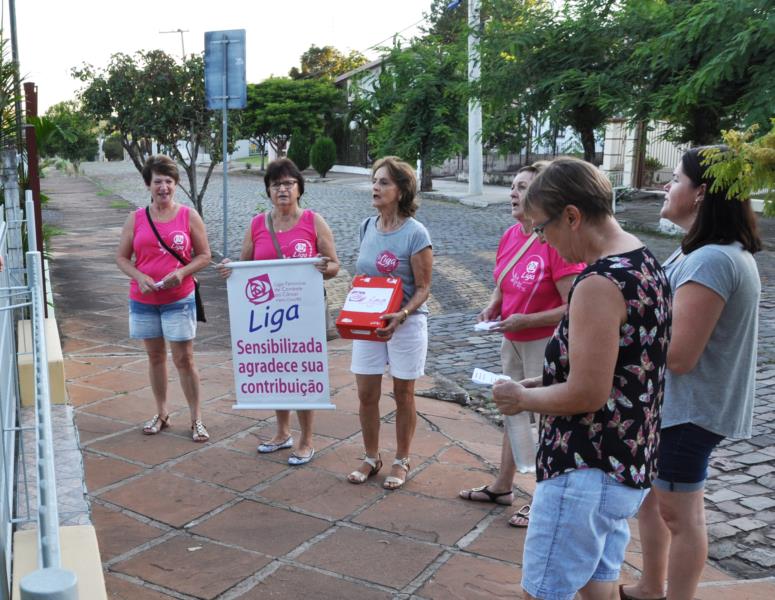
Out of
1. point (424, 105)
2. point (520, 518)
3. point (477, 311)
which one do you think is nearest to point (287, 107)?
point (424, 105)

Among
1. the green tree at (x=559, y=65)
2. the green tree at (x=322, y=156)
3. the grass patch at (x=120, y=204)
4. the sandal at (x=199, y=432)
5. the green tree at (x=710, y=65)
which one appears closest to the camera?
the sandal at (x=199, y=432)

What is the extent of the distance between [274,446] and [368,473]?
739mm

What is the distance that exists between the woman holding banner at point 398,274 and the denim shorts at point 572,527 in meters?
2.14

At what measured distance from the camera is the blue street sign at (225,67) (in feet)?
34.7

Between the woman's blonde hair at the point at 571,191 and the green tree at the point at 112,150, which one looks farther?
the green tree at the point at 112,150

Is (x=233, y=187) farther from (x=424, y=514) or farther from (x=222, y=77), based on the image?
(x=424, y=514)

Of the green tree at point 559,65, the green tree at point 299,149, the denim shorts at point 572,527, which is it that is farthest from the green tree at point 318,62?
the denim shorts at point 572,527

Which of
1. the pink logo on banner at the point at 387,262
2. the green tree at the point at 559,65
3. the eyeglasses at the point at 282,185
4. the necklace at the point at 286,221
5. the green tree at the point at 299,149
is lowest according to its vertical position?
the pink logo on banner at the point at 387,262

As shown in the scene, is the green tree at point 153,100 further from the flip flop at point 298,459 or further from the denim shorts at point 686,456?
the denim shorts at point 686,456

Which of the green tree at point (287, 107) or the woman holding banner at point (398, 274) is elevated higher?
the green tree at point (287, 107)

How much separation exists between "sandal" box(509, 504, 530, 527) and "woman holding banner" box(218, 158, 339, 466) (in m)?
1.39

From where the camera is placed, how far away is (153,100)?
12688 millimetres

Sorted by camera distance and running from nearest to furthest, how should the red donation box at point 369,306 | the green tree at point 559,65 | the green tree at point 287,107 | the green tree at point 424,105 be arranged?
the red donation box at point 369,306
the green tree at point 559,65
the green tree at point 424,105
the green tree at point 287,107

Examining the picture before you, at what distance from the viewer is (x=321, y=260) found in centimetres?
488
